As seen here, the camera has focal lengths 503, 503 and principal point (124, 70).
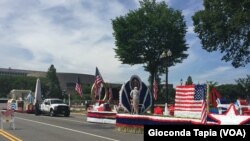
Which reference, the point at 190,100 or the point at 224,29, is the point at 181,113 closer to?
the point at 190,100

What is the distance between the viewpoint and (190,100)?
2311cm

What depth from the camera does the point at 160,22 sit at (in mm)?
65562

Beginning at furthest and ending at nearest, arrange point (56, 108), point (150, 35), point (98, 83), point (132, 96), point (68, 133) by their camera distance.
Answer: point (150, 35)
point (56, 108)
point (98, 83)
point (132, 96)
point (68, 133)

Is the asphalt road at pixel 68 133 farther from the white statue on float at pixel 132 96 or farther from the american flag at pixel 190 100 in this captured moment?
the american flag at pixel 190 100

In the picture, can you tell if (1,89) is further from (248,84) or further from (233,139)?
(233,139)

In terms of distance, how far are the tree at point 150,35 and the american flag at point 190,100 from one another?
4203cm

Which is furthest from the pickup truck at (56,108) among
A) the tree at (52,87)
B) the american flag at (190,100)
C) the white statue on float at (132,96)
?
the tree at (52,87)

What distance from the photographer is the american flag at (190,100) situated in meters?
22.3

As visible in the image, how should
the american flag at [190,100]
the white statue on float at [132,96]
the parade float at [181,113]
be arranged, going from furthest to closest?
the white statue on float at [132,96], the american flag at [190,100], the parade float at [181,113]

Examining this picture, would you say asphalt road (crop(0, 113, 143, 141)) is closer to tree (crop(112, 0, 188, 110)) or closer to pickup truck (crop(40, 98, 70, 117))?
pickup truck (crop(40, 98, 70, 117))

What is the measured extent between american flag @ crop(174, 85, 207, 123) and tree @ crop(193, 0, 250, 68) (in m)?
25.7

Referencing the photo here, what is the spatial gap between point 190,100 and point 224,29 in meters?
30.6

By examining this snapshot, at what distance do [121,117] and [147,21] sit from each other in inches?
1700

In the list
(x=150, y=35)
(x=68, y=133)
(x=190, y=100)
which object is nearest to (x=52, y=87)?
(x=150, y=35)
